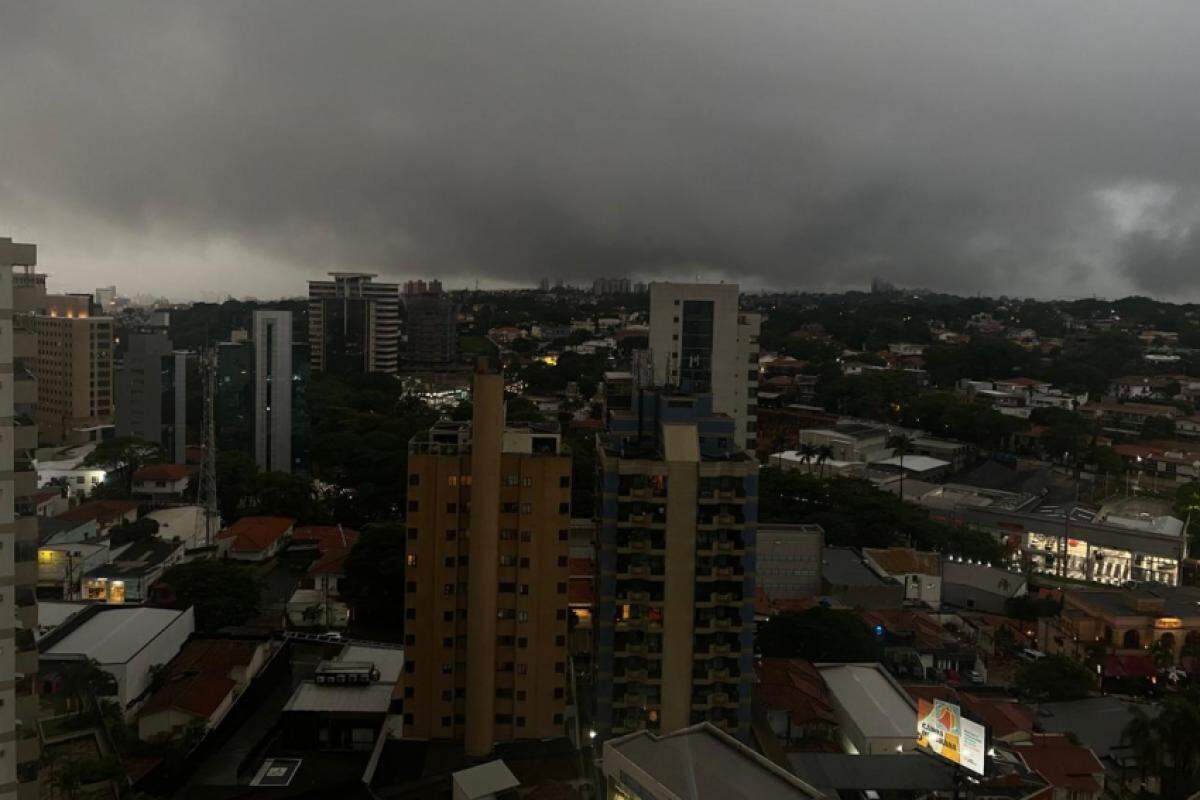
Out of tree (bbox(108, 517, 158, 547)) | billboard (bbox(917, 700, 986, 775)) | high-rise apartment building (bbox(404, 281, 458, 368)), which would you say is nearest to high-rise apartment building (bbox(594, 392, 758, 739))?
billboard (bbox(917, 700, 986, 775))

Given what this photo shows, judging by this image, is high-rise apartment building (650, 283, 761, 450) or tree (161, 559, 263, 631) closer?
tree (161, 559, 263, 631)

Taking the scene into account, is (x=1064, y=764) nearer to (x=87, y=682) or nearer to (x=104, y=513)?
(x=87, y=682)

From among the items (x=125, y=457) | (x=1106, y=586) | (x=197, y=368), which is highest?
(x=197, y=368)

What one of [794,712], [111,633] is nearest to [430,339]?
[111,633]

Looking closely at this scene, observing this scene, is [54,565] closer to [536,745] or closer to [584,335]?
[536,745]

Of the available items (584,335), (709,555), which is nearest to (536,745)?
(709,555)

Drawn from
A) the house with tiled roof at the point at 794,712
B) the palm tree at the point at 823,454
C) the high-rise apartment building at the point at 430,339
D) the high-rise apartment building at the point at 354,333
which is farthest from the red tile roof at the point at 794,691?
the high-rise apartment building at the point at 430,339

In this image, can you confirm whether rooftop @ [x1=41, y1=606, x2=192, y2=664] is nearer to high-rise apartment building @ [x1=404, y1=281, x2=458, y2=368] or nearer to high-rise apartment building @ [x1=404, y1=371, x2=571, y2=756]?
high-rise apartment building @ [x1=404, y1=371, x2=571, y2=756]
